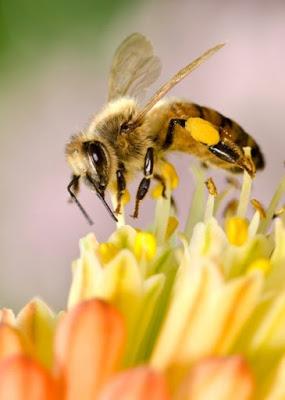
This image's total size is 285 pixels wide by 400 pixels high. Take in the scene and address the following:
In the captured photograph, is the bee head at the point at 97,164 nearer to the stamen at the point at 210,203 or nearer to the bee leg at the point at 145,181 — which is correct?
the bee leg at the point at 145,181

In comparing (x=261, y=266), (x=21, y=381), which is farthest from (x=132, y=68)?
(x=21, y=381)

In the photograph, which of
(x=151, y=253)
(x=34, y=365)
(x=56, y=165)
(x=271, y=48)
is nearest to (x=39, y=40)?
(x=56, y=165)

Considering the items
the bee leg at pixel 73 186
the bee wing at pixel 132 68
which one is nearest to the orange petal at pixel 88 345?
the bee leg at pixel 73 186

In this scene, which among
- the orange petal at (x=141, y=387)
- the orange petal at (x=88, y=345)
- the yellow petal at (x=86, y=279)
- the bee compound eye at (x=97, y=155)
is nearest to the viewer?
the orange petal at (x=141, y=387)

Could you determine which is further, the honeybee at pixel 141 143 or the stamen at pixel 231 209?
the honeybee at pixel 141 143

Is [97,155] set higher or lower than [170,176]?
higher

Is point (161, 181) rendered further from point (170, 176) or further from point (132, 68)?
point (132, 68)

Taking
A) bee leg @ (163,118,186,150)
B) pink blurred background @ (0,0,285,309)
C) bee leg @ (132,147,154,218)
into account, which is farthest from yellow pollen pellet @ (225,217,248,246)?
pink blurred background @ (0,0,285,309)
